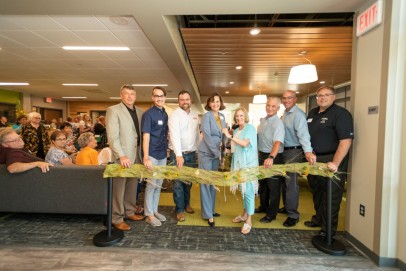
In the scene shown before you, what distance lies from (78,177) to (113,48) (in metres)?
3.12

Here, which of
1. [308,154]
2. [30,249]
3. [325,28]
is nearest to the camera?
[30,249]

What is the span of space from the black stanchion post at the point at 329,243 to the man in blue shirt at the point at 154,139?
183 centimetres

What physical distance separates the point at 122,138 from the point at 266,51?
3.60 metres

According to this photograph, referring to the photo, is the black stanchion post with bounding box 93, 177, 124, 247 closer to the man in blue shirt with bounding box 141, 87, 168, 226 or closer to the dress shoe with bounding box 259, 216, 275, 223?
the man in blue shirt with bounding box 141, 87, 168, 226

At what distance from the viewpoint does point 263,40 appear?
4.37 m

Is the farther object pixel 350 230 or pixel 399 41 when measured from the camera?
pixel 350 230

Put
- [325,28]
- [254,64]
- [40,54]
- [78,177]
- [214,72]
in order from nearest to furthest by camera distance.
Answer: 1. [78,177]
2. [325,28]
3. [40,54]
4. [254,64]
5. [214,72]

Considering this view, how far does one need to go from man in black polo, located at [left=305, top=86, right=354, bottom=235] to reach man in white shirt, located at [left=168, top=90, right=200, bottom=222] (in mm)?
1452

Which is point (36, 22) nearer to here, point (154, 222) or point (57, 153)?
point (57, 153)

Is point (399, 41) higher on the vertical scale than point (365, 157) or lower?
higher

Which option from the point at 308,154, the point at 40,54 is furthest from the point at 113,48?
the point at 308,154

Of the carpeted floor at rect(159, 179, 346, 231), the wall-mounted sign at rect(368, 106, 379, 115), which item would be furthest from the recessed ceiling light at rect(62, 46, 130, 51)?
the wall-mounted sign at rect(368, 106, 379, 115)

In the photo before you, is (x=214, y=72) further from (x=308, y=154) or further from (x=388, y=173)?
(x=388, y=173)

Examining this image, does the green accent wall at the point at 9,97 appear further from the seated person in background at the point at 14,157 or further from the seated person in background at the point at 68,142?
the seated person in background at the point at 14,157
